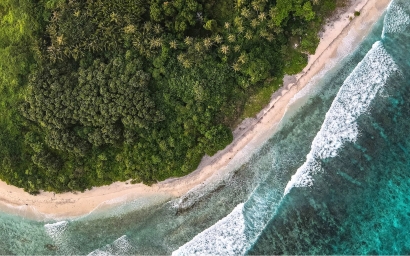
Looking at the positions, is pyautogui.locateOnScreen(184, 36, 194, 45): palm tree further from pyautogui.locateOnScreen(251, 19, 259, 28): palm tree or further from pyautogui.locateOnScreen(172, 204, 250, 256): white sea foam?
pyautogui.locateOnScreen(172, 204, 250, 256): white sea foam

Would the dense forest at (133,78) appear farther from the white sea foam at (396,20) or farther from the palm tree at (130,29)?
the white sea foam at (396,20)

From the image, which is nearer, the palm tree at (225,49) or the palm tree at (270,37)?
the palm tree at (225,49)

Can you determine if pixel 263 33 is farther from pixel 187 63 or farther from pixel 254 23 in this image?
pixel 187 63

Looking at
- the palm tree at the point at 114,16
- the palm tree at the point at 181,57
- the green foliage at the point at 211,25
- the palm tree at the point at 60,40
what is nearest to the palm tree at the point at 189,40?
the palm tree at the point at 181,57

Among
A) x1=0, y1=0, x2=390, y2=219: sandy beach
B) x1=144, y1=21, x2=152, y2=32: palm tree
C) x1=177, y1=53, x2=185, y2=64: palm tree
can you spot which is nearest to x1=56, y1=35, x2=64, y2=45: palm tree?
x1=144, y1=21, x2=152, y2=32: palm tree

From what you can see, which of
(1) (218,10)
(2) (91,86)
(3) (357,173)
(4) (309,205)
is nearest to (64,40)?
(2) (91,86)

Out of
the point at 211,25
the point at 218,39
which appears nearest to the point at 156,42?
the point at 211,25

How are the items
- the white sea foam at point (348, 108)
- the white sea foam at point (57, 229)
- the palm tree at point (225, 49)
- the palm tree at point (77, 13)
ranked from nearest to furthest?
the palm tree at point (225, 49) < the palm tree at point (77, 13) < the white sea foam at point (348, 108) < the white sea foam at point (57, 229)

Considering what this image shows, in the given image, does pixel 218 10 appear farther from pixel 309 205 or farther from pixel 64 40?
pixel 309 205

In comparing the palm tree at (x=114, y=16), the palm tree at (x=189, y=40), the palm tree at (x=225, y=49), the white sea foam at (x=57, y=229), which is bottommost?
the white sea foam at (x=57, y=229)
